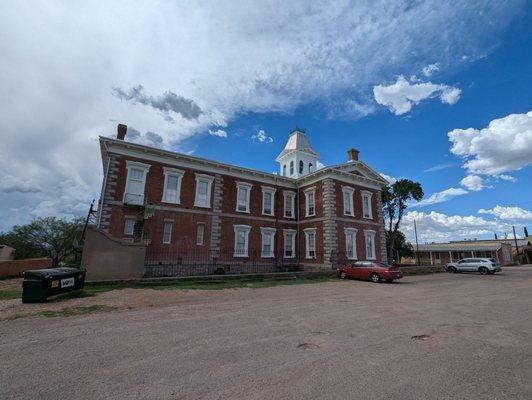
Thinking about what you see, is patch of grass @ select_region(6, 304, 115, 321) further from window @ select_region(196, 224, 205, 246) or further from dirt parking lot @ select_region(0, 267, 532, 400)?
window @ select_region(196, 224, 205, 246)

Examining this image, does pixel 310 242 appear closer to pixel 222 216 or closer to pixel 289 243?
pixel 289 243

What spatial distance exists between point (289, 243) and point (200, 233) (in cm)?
958

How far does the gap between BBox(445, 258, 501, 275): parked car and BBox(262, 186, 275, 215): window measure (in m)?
21.7

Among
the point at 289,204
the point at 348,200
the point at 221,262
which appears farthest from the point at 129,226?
the point at 348,200

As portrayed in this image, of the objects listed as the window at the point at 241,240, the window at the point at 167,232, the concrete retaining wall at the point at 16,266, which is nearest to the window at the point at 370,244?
the window at the point at 241,240

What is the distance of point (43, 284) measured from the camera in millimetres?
10305

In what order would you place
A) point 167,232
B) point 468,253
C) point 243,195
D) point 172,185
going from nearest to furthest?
point 167,232 → point 172,185 → point 243,195 → point 468,253

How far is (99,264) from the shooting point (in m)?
14.7

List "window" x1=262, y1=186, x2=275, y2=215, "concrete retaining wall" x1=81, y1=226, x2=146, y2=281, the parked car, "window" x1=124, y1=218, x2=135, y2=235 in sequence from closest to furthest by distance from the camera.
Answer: "concrete retaining wall" x1=81, y1=226, x2=146, y2=281
"window" x1=124, y1=218, x2=135, y2=235
"window" x1=262, y1=186, x2=275, y2=215
the parked car

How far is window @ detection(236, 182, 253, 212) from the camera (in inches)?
1079

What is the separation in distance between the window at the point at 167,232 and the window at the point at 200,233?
2.25 meters

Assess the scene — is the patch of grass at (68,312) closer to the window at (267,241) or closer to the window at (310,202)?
the window at (267,241)

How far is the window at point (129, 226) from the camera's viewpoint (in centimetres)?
2172

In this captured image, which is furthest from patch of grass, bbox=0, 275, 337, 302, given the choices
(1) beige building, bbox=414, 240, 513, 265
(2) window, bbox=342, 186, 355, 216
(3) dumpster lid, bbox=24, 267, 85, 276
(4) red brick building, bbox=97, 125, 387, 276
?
(1) beige building, bbox=414, 240, 513, 265
